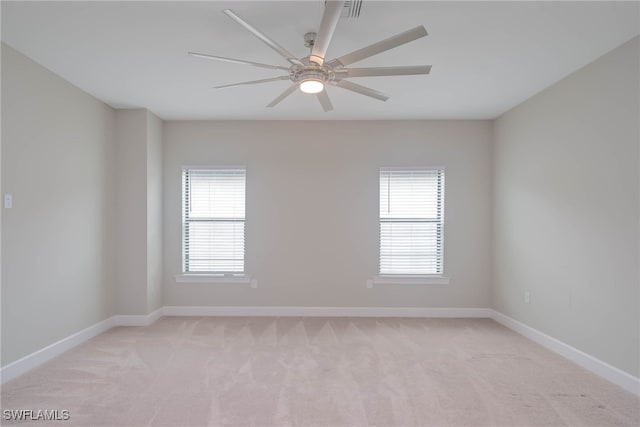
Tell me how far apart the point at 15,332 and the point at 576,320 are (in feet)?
16.3

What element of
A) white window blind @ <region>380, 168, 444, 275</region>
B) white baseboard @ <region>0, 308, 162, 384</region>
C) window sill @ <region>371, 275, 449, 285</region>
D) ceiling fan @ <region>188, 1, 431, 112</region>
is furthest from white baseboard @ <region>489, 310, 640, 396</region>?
white baseboard @ <region>0, 308, 162, 384</region>

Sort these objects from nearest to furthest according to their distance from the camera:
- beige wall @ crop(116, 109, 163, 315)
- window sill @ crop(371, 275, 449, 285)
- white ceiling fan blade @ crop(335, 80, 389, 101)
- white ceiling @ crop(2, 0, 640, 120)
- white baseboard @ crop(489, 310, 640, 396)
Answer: white ceiling @ crop(2, 0, 640, 120)
white ceiling fan blade @ crop(335, 80, 389, 101)
white baseboard @ crop(489, 310, 640, 396)
beige wall @ crop(116, 109, 163, 315)
window sill @ crop(371, 275, 449, 285)

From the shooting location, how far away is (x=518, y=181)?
391 cm

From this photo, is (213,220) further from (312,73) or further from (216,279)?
(312,73)

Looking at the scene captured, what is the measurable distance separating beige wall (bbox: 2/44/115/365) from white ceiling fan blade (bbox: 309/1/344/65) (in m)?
2.58

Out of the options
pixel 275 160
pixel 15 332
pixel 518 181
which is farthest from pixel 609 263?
pixel 15 332

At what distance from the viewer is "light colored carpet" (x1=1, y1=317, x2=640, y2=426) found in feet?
7.20

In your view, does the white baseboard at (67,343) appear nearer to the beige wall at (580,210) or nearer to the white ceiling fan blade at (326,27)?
the white ceiling fan blade at (326,27)

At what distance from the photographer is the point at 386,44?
1901 millimetres

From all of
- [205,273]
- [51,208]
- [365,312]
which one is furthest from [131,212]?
[365,312]

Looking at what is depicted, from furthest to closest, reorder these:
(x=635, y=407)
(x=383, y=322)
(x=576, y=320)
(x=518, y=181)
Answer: (x=383, y=322) → (x=518, y=181) → (x=576, y=320) → (x=635, y=407)

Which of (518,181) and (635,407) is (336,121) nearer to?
(518,181)

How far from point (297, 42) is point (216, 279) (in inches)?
127

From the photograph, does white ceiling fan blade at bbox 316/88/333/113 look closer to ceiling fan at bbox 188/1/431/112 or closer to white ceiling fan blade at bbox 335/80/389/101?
ceiling fan at bbox 188/1/431/112
